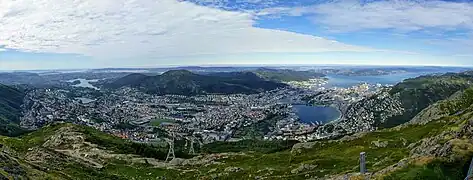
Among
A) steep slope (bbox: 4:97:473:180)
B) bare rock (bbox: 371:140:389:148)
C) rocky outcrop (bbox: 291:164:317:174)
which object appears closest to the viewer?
steep slope (bbox: 4:97:473:180)

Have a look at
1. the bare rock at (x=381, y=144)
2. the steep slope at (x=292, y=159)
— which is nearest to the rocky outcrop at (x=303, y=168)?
the steep slope at (x=292, y=159)

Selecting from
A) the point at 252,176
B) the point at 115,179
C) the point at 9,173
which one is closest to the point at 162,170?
the point at 115,179

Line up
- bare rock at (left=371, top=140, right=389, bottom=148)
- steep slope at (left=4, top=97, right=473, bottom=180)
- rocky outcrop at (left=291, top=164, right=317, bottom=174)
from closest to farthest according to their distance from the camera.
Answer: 1. steep slope at (left=4, top=97, right=473, bottom=180)
2. rocky outcrop at (left=291, top=164, right=317, bottom=174)
3. bare rock at (left=371, top=140, right=389, bottom=148)

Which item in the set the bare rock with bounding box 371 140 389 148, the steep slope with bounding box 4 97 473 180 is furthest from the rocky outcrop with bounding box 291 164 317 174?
the bare rock with bounding box 371 140 389 148

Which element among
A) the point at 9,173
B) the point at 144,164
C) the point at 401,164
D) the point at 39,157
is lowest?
the point at 144,164

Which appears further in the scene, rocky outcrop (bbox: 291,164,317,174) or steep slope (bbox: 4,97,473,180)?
rocky outcrop (bbox: 291,164,317,174)

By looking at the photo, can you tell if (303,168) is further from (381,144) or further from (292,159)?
(381,144)

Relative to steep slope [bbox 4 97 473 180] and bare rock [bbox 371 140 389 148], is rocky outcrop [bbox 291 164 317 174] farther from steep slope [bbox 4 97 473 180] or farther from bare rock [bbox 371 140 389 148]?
bare rock [bbox 371 140 389 148]

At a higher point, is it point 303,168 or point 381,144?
point 303,168

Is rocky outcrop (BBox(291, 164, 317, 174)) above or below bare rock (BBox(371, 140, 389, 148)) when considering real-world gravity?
above

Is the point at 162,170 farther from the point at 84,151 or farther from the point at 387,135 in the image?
the point at 387,135

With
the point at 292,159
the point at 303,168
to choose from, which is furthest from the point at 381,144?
the point at 303,168
